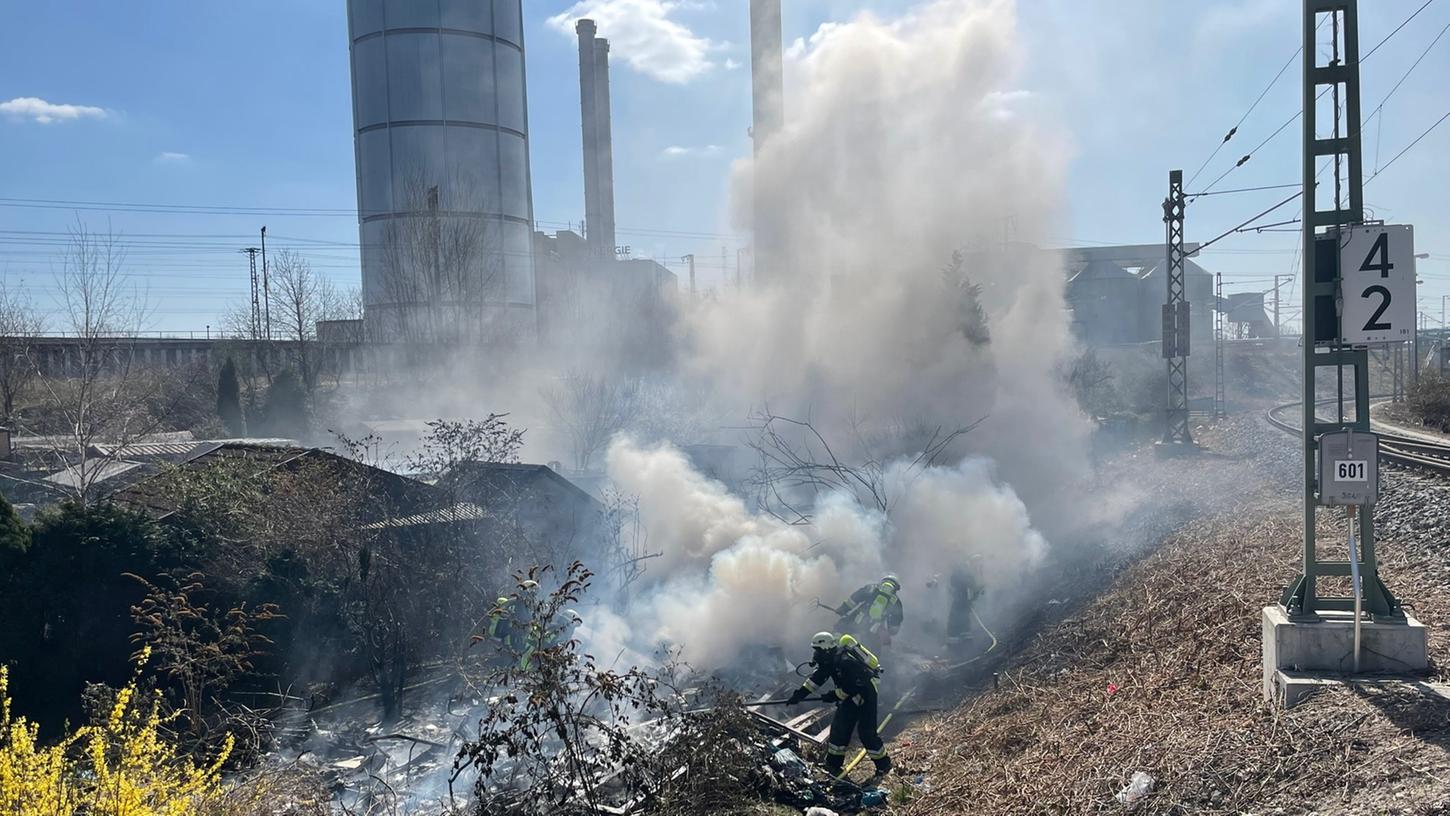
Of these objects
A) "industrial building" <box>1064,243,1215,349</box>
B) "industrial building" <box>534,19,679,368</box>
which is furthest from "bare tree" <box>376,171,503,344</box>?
"industrial building" <box>1064,243,1215,349</box>

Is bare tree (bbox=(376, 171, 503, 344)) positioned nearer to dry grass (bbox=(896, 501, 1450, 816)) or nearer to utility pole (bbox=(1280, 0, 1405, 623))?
dry grass (bbox=(896, 501, 1450, 816))

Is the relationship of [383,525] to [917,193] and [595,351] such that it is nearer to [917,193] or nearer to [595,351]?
[917,193]

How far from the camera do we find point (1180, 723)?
5609 mm

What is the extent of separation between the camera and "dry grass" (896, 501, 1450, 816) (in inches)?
175

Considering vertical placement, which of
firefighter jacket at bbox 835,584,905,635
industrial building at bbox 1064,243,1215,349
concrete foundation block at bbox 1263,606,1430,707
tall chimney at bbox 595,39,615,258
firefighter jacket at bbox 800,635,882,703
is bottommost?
firefighter jacket at bbox 835,584,905,635

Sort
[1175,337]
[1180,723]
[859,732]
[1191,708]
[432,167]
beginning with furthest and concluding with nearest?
[432,167] → [1175,337] → [859,732] → [1191,708] → [1180,723]

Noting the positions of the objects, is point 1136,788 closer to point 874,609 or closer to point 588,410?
point 874,609

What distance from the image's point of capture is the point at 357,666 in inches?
466

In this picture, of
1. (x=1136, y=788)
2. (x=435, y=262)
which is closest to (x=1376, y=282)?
(x=1136, y=788)

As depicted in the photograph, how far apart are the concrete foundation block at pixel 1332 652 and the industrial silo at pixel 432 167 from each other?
28.8 meters

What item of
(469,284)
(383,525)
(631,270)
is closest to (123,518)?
(383,525)

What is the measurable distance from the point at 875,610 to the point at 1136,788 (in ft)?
18.8

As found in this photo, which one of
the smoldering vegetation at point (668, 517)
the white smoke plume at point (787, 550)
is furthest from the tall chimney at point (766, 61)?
the white smoke plume at point (787, 550)

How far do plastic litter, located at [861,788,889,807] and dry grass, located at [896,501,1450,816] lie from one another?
17.2 inches
